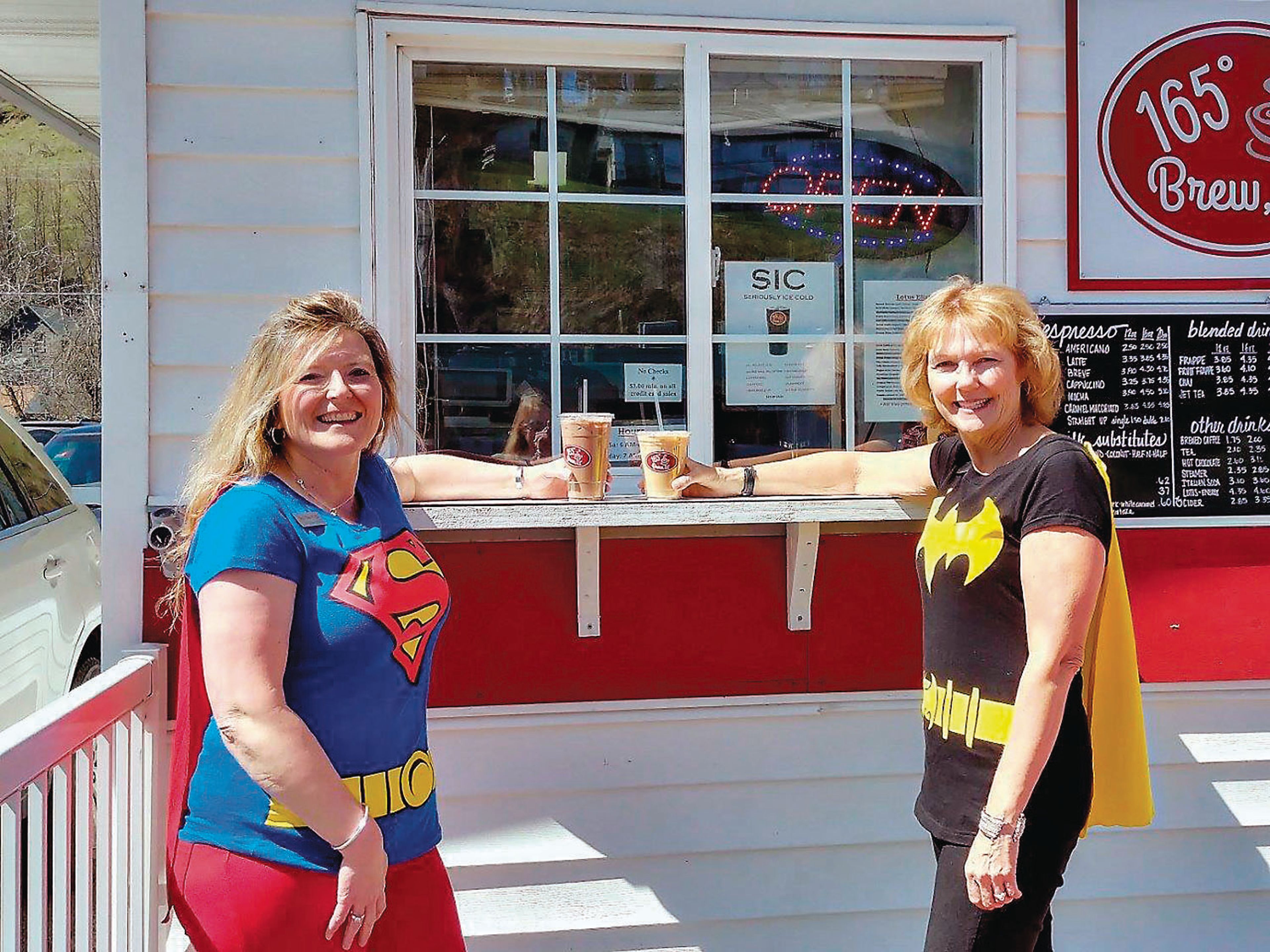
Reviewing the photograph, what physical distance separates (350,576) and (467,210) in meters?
1.44

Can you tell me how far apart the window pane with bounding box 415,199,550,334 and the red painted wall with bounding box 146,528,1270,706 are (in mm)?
608

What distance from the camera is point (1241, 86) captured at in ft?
10.0

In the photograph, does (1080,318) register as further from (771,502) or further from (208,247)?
(208,247)

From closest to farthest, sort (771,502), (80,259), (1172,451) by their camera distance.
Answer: (771,502)
(1172,451)
(80,259)

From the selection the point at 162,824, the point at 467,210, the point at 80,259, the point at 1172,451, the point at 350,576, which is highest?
the point at 80,259

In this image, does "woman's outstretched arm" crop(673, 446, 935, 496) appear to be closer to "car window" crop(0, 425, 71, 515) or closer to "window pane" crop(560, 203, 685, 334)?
"window pane" crop(560, 203, 685, 334)

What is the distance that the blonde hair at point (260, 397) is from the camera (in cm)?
181

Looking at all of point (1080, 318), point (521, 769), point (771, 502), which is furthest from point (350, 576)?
point (1080, 318)

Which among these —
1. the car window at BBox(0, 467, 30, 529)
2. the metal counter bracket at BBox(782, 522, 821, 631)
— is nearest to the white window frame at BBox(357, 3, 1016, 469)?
the metal counter bracket at BBox(782, 522, 821, 631)

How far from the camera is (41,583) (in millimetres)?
4027

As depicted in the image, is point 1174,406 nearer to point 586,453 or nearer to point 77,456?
point 586,453

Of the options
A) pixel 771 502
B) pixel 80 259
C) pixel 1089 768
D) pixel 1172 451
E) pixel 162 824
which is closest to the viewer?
pixel 1089 768

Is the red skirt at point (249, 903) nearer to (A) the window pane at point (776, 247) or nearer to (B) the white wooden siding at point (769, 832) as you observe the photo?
(B) the white wooden siding at point (769, 832)

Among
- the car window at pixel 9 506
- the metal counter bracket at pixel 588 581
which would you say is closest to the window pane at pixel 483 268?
the metal counter bracket at pixel 588 581
